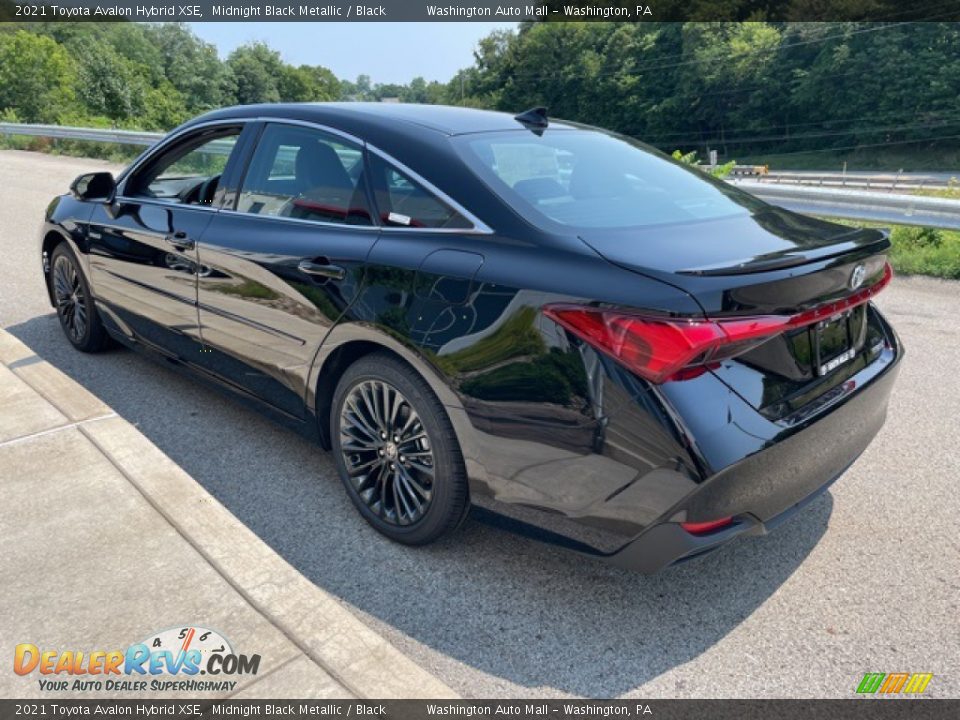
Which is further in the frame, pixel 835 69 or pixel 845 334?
pixel 835 69

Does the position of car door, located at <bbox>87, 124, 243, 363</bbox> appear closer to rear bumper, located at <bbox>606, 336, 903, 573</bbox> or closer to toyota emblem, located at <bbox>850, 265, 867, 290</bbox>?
rear bumper, located at <bbox>606, 336, 903, 573</bbox>

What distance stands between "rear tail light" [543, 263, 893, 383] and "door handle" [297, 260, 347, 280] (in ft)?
3.45

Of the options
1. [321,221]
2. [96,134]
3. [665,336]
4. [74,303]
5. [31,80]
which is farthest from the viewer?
[31,80]

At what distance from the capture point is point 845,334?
2.51 metres

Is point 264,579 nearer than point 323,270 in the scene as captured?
Yes

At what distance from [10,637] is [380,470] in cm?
129

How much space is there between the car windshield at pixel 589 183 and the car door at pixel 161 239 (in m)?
1.55

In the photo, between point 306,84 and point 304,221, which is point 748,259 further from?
point 306,84

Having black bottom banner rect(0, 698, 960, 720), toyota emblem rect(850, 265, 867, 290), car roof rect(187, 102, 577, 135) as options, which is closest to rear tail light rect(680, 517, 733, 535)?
black bottom banner rect(0, 698, 960, 720)

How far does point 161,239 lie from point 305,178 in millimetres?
1107

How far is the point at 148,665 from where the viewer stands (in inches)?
82.4

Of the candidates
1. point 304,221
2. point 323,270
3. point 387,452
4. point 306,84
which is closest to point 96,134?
point 304,221

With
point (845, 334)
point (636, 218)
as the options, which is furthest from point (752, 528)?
point (636, 218)

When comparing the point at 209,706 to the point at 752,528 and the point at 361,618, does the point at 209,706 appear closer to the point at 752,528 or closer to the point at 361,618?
the point at 361,618
